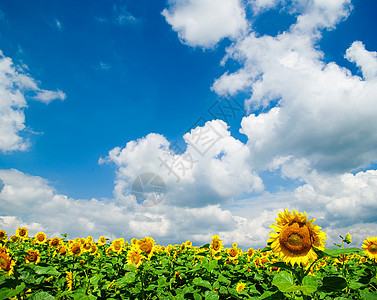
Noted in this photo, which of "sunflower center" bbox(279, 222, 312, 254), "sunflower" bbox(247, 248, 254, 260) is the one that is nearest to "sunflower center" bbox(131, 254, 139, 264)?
"sunflower center" bbox(279, 222, 312, 254)

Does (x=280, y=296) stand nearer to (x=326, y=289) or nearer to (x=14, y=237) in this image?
(x=326, y=289)

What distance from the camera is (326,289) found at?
2.95m

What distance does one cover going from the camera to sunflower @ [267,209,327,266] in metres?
3.59

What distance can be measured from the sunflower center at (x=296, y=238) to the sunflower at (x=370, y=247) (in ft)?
14.0

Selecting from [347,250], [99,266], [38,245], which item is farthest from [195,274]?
[38,245]

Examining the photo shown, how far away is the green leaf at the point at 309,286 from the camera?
249cm

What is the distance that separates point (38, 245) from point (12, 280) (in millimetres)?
7836

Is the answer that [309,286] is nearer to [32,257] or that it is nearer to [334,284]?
[334,284]

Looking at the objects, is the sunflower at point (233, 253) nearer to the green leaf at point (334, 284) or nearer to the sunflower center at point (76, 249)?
the sunflower center at point (76, 249)

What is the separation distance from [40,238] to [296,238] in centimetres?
1087

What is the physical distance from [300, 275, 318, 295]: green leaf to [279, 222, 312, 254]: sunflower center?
73cm

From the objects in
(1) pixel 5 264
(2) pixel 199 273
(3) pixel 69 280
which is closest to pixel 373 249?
(2) pixel 199 273

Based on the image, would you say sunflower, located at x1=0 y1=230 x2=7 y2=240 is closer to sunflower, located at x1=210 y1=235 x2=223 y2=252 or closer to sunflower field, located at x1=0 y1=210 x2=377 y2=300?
sunflower field, located at x1=0 y1=210 x2=377 y2=300

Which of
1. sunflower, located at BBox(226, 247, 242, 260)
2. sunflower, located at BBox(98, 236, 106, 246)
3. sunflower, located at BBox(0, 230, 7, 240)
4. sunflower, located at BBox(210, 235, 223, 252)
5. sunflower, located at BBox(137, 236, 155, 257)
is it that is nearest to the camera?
sunflower, located at BBox(137, 236, 155, 257)
